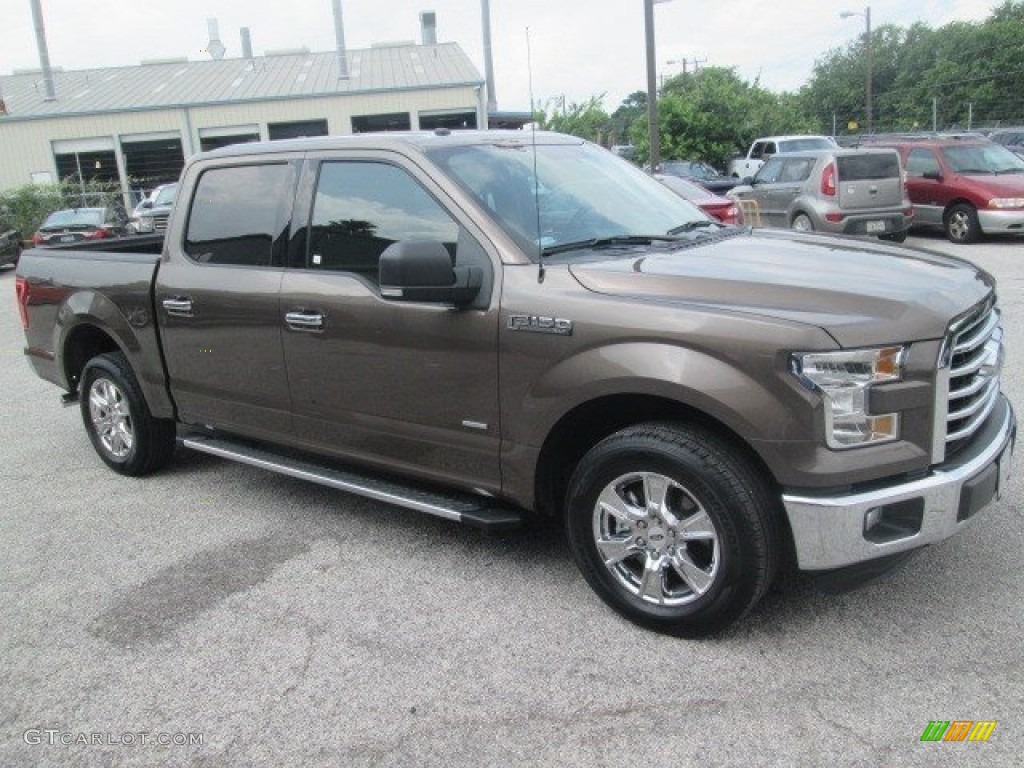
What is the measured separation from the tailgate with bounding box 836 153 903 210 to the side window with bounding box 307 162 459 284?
37.2ft

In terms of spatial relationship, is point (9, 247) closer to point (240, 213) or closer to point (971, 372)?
point (240, 213)

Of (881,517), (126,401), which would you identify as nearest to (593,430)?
(881,517)

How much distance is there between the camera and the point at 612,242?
3.90 meters

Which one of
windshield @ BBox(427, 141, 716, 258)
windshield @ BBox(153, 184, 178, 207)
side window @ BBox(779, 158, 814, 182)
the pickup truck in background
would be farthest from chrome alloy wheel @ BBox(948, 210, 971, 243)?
windshield @ BBox(153, 184, 178, 207)

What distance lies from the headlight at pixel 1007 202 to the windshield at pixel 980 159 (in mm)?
1052

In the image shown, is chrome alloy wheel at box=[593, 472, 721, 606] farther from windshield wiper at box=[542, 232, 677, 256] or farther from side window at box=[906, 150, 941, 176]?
side window at box=[906, 150, 941, 176]

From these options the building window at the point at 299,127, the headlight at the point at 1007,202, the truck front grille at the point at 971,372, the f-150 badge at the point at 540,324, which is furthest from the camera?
the building window at the point at 299,127

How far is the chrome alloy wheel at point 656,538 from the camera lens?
10.9 ft

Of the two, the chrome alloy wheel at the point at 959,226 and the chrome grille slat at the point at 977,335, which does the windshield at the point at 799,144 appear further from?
the chrome grille slat at the point at 977,335

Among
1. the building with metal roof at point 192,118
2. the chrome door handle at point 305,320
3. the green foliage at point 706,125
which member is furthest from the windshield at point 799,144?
the chrome door handle at point 305,320

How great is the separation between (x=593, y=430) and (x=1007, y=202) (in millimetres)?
13202

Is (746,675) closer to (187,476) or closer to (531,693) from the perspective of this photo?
(531,693)

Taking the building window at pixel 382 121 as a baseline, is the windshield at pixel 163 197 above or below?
below

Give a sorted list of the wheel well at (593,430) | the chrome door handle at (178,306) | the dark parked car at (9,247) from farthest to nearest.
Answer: the dark parked car at (9,247) < the chrome door handle at (178,306) < the wheel well at (593,430)
